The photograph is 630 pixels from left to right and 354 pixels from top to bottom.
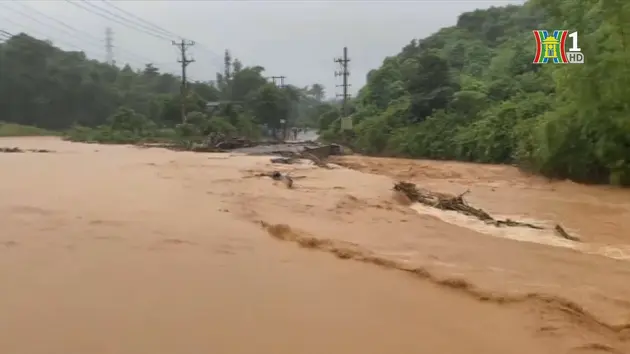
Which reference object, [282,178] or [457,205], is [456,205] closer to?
[457,205]

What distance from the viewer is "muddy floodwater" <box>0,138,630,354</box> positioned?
3932mm

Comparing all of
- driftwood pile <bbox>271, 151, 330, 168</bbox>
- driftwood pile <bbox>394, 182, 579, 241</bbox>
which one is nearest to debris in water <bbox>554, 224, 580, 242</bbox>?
driftwood pile <bbox>394, 182, 579, 241</bbox>

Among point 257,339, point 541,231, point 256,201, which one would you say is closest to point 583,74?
point 541,231

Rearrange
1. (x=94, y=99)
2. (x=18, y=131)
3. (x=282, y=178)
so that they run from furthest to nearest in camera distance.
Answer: (x=94, y=99)
(x=18, y=131)
(x=282, y=178)

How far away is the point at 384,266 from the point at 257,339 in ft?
7.73

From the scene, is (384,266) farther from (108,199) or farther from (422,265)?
(108,199)

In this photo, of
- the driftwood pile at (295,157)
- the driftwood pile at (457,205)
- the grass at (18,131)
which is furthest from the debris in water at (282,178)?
the grass at (18,131)

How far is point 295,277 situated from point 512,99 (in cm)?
2466

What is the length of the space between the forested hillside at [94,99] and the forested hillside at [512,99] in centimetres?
677

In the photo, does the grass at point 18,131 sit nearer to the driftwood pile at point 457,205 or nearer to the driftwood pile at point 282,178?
the driftwood pile at point 282,178

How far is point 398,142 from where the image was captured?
33.7 meters

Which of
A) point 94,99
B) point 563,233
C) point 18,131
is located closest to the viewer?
point 563,233

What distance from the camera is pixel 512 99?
27.9 m

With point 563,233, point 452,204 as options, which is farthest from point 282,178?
point 563,233
